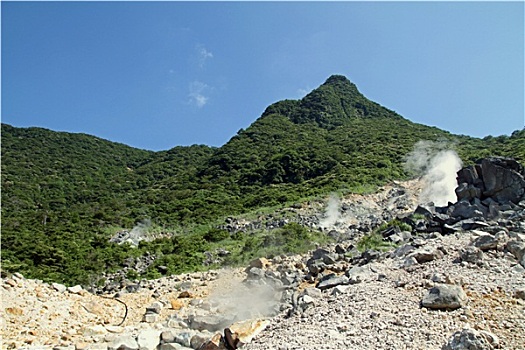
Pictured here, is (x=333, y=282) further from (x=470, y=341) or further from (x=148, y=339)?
(x=470, y=341)

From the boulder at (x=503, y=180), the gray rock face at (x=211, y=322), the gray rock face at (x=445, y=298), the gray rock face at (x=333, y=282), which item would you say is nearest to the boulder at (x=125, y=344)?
the gray rock face at (x=211, y=322)

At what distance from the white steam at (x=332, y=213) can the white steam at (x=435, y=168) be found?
541 centimetres

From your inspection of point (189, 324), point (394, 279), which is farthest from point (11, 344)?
point (394, 279)

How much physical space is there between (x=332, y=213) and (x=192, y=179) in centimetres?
2483

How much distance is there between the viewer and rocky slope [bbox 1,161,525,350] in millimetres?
4930

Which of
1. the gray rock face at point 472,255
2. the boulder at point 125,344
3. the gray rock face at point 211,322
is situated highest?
the gray rock face at point 472,255

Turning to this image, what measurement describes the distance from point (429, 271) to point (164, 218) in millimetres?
26755

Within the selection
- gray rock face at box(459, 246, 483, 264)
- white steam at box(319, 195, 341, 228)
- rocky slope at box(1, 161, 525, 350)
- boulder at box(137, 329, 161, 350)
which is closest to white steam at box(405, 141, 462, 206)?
white steam at box(319, 195, 341, 228)

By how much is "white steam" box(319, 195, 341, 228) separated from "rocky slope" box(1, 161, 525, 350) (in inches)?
481

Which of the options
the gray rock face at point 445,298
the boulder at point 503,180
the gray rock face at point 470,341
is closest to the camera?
the gray rock face at point 470,341

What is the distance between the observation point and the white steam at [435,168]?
27.0m

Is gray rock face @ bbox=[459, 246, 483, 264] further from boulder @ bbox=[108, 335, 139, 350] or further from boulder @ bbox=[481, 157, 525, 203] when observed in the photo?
boulder @ bbox=[481, 157, 525, 203]

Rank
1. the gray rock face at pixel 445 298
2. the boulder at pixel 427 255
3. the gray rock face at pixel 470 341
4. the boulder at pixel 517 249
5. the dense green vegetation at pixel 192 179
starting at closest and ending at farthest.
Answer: the gray rock face at pixel 470 341, the gray rock face at pixel 445 298, the boulder at pixel 517 249, the boulder at pixel 427 255, the dense green vegetation at pixel 192 179

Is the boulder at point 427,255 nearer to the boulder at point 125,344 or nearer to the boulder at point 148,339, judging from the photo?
→ the boulder at point 148,339
